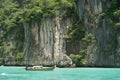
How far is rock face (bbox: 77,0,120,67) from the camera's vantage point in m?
66.2

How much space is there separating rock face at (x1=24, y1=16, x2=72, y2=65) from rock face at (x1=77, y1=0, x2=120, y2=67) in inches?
206

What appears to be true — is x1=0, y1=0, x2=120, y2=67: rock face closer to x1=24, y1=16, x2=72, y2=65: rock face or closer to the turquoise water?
x1=24, y1=16, x2=72, y2=65: rock face

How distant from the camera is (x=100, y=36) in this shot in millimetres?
68312

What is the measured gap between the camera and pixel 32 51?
77.4m

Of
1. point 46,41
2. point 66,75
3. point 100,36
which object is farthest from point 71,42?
point 66,75

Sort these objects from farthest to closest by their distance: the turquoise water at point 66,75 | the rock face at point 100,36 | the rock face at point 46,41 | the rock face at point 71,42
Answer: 1. the rock face at point 46,41
2. the rock face at point 71,42
3. the rock face at point 100,36
4. the turquoise water at point 66,75

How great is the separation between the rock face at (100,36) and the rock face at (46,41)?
524 centimetres

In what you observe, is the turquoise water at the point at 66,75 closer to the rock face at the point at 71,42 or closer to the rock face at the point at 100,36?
the rock face at the point at 100,36

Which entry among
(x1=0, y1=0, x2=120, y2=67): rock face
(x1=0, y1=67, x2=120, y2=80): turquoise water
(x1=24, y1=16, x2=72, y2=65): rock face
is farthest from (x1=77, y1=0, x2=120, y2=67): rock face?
(x1=0, y1=67, x2=120, y2=80): turquoise water

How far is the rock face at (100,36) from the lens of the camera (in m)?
66.2

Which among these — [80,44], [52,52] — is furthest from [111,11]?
[52,52]

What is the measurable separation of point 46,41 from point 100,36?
437 inches

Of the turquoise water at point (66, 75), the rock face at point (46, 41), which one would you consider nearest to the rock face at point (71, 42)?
the rock face at point (46, 41)

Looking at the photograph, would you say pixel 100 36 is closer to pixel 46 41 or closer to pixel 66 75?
pixel 46 41
